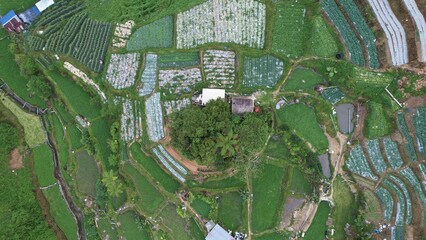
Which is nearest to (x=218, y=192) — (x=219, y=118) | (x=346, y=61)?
(x=219, y=118)

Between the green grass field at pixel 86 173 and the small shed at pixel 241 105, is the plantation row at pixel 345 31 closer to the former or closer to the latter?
the small shed at pixel 241 105

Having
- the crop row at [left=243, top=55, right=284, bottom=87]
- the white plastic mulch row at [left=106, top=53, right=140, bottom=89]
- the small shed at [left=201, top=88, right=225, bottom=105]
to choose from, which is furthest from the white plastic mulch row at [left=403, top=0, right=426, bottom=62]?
the white plastic mulch row at [left=106, top=53, right=140, bottom=89]

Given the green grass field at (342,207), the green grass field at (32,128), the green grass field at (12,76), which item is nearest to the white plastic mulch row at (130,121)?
the green grass field at (32,128)

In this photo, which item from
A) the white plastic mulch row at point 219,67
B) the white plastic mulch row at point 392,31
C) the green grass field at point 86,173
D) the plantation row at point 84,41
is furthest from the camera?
the green grass field at point 86,173

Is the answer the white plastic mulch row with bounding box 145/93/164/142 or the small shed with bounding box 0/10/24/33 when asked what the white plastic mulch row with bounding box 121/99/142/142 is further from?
the small shed with bounding box 0/10/24/33

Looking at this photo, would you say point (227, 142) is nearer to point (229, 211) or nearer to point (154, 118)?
point (229, 211)
